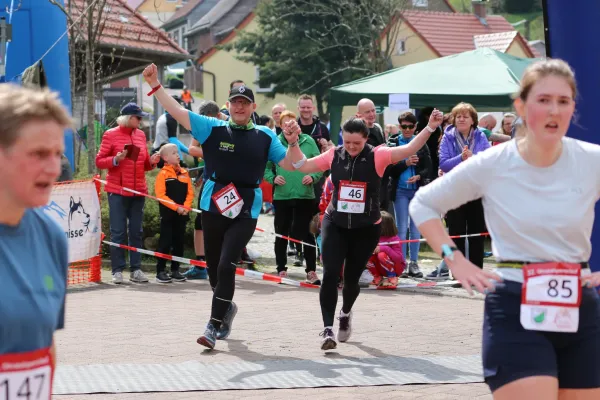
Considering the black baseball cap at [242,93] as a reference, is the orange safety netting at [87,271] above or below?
below

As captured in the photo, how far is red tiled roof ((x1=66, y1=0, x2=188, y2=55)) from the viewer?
2475cm

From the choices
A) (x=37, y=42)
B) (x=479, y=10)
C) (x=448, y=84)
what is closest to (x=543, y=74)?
(x=37, y=42)

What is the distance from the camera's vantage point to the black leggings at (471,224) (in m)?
12.2

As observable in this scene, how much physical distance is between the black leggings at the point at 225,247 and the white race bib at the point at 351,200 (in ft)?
2.35

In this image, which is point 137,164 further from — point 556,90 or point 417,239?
point 556,90

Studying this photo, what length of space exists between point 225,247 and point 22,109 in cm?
554

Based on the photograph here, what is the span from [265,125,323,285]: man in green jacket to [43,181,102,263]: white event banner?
2.14 meters

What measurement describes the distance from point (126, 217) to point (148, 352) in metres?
4.64

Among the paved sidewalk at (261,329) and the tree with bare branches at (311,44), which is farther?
the tree with bare branches at (311,44)

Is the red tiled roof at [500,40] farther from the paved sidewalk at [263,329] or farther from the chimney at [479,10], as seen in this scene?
the paved sidewalk at [263,329]

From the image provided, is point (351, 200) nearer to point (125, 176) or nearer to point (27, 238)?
point (125, 176)

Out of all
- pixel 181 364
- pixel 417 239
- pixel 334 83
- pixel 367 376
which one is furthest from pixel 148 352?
pixel 334 83

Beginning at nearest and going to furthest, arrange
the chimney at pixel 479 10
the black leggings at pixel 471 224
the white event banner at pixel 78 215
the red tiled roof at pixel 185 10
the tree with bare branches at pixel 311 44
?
the black leggings at pixel 471 224 → the white event banner at pixel 78 215 → the tree with bare branches at pixel 311 44 → the chimney at pixel 479 10 → the red tiled roof at pixel 185 10

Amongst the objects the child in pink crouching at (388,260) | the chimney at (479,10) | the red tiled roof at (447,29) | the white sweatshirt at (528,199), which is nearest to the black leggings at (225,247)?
the child in pink crouching at (388,260)
